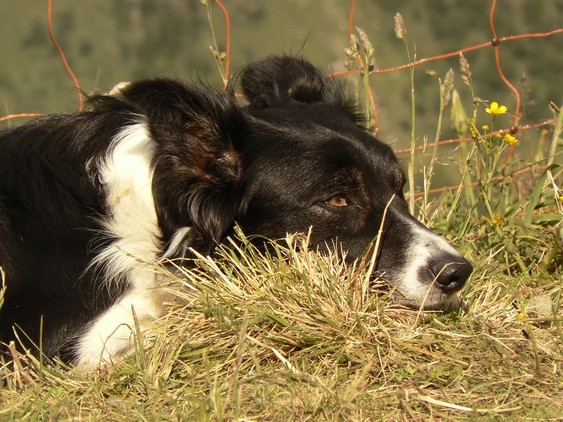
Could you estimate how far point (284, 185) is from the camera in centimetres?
404

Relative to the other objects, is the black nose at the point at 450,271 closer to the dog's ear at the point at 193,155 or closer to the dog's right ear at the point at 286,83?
the dog's ear at the point at 193,155

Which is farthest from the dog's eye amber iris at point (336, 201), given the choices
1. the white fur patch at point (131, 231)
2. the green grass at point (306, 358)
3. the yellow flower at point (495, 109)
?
the yellow flower at point (495, 109)

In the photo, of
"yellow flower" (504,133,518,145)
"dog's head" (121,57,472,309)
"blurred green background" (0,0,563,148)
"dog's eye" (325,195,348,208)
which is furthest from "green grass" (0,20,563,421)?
Result: "blurred green background" (0,0,563,148)

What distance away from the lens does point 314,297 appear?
11.9 ft

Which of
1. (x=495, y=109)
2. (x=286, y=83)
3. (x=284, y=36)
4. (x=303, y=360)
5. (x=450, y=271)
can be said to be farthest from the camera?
(x=284, y=36)

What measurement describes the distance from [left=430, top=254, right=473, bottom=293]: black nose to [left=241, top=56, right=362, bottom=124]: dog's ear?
50.5 inches

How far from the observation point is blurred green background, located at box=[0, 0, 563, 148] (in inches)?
1334

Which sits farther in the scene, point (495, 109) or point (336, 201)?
point (495, 109)

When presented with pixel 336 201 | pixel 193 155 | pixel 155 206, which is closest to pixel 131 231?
pixel 155 206

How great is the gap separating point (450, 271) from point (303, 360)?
718 mm

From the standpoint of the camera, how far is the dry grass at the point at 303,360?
3.18m

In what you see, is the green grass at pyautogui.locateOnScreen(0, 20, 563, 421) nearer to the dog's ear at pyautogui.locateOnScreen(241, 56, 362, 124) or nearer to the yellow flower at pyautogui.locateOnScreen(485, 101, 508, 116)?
the yellow flower at pyautogui.locateOnScreen(485, 101, 508, 116)

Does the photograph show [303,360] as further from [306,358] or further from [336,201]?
[336,201]

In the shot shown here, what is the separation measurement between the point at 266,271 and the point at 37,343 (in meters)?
0.98
